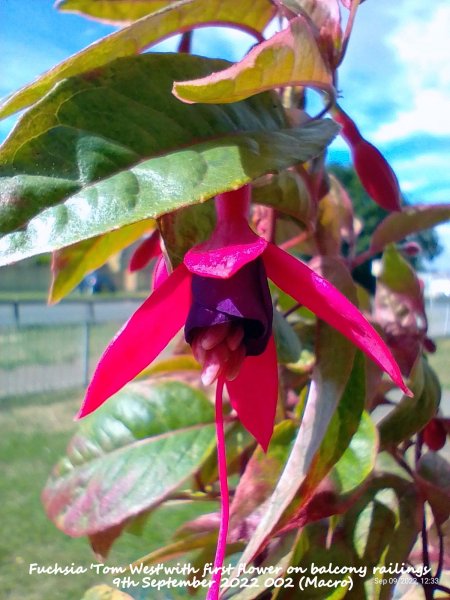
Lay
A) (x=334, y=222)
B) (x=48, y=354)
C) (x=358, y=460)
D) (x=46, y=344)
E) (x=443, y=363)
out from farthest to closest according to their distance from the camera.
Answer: (x=46, y=344) → (x=48, y=354) → (x=443, y=363) → (x=334, y=222) → (x=358, y=460)

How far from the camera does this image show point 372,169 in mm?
270

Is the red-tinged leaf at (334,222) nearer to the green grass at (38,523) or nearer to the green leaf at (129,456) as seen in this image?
the green leaf at (129,456)

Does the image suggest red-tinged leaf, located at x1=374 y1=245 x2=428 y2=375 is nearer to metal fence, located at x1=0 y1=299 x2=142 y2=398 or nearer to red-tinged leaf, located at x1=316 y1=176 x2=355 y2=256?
red-tinged leaf, located at x1=316 y1=176 x2=355 y2=256

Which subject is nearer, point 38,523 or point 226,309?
point 226,309

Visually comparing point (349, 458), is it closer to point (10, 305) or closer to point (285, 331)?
point (285, 331)

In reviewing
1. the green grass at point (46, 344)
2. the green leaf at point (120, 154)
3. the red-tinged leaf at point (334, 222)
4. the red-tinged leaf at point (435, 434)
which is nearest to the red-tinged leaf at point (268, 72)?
the green leaf at point (120, 154)

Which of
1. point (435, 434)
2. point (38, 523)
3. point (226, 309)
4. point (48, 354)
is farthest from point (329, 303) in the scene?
point (48, 354)

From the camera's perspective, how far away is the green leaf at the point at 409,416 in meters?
0.27

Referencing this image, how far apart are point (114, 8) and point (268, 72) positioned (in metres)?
0.21

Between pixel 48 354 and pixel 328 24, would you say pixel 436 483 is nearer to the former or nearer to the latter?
pixel 328 24

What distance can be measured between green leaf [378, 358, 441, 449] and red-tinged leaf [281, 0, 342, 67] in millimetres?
151

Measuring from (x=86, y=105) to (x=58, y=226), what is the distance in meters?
0.04

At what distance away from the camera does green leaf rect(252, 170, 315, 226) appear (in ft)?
0.82

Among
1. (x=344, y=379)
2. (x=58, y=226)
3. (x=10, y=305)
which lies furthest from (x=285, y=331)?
(x=10, y=305)
